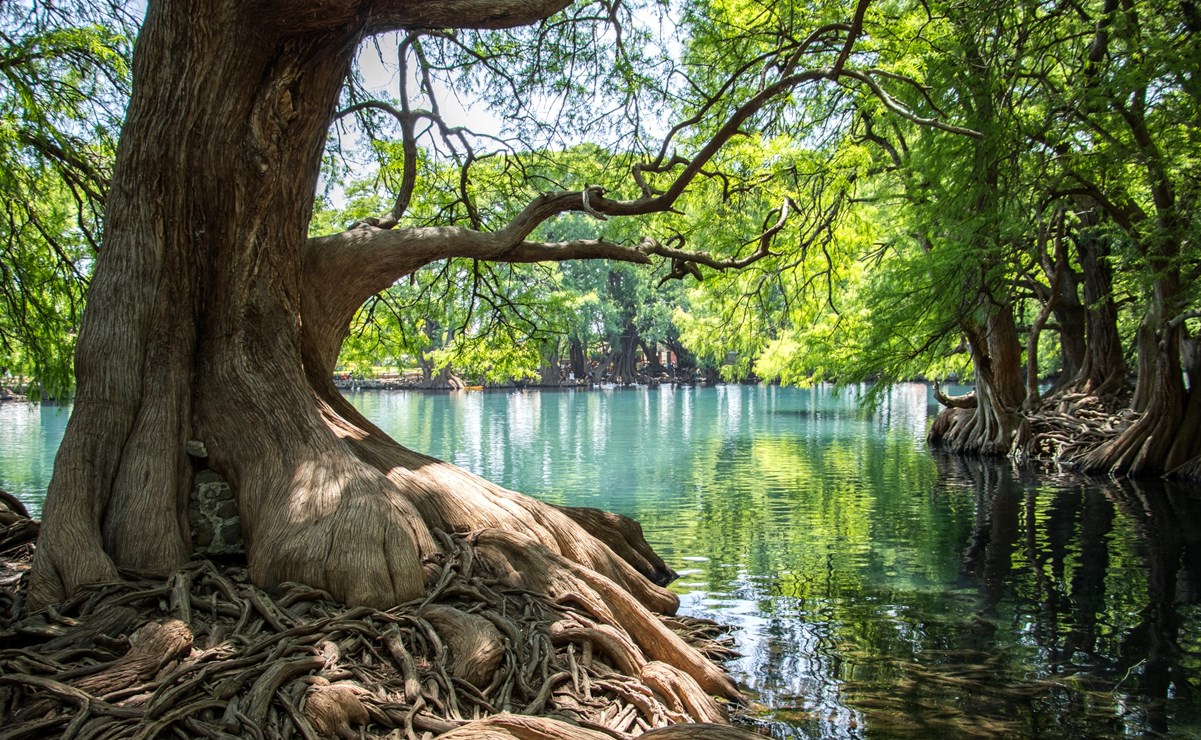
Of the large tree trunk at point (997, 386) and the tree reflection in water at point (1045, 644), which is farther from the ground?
the large tree trunk at point (997, 386)

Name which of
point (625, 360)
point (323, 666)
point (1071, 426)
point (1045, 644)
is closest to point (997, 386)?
point (1071, 426)

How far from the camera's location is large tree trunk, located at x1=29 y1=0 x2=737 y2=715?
16.9 feet

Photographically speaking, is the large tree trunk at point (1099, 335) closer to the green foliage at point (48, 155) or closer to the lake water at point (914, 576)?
the lake water at point (914, 576)

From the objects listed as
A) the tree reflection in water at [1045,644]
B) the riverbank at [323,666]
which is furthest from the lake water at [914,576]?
the riverbank at [323,666]

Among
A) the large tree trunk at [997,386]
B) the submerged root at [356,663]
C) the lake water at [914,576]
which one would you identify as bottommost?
the lake water at [914,576]

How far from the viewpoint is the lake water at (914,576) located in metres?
5.78

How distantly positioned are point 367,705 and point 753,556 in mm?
7273

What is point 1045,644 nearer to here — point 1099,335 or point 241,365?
point 241,365

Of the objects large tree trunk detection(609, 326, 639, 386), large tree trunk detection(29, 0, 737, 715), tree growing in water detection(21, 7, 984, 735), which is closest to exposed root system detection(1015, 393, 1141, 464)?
tree growing in water detection(21, 7, 984, 735)

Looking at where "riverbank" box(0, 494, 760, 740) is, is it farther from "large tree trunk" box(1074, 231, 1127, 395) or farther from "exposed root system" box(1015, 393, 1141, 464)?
"large tree trunk" box(1074, 231, 1127, 395)

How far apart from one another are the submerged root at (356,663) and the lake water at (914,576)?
1293 millimetres

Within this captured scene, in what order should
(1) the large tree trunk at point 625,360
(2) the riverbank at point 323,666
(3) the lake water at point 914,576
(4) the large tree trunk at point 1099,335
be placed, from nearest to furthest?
(2) the riverbank at point 323,666
(3) the lake water at point 914,576
(4) the large tree trunk at point 1099,335
(1) the large tree trunk at point 625,360

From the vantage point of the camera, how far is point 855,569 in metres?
9.74

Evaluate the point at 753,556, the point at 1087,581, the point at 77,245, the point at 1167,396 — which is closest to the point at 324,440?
the point at 753,556
